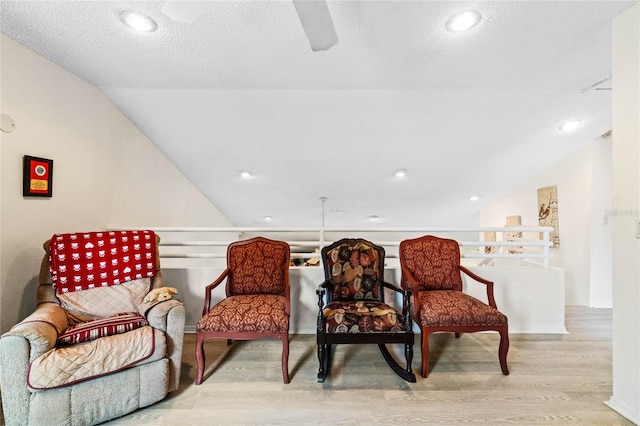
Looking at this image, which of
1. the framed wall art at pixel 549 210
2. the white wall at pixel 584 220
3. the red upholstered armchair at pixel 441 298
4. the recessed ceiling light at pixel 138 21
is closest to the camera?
the recessed ceiling light at pixel 138 21

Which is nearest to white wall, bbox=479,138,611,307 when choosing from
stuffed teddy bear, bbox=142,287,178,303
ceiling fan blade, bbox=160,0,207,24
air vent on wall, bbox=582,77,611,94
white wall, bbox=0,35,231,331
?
air vent on wall, bbox=582,77,611,94

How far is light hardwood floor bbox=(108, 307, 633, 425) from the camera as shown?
1667mm

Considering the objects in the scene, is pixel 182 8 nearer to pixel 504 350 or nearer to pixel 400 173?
pixel 504 350

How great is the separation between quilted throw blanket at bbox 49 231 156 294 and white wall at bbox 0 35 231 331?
0.35 m

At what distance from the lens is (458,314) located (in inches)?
80.6

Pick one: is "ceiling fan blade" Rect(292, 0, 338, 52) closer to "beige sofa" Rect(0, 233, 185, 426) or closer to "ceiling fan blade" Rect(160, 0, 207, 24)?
"ceiling fan blade" Rect(160, 0, 207, 24)

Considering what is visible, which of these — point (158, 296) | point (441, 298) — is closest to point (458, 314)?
point (441, 298)

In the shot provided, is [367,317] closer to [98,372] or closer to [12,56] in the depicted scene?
[98,372]

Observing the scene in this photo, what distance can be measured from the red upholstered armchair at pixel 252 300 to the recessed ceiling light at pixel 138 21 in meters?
1.67

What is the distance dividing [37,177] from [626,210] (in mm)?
3977

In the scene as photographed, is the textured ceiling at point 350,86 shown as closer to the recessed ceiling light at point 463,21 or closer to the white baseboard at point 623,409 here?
the recessed ceiling light at point 463,21

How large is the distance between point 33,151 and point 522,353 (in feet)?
13.8

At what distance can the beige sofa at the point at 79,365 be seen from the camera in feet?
4.85

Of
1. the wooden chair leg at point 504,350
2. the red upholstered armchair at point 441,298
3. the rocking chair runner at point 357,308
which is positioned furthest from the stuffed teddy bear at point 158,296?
the wooden chair leg at point 504,350
